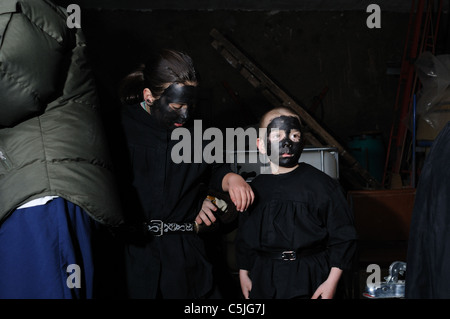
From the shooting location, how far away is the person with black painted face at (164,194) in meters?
1.54

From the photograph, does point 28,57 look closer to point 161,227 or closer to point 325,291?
point 161,227

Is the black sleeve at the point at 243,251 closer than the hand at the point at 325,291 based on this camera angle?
No

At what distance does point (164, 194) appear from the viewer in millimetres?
1585

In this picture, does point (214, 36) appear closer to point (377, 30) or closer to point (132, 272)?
point (377, 30)

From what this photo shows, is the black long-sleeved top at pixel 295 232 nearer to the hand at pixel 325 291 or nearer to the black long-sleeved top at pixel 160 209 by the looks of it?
the hand at pixel 325 291

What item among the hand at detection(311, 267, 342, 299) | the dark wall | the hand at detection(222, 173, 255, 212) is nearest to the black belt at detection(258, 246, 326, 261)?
the hand at detection(311, 267, 342, 299)

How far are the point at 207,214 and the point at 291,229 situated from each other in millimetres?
427

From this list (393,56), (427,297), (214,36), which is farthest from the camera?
(393,56)

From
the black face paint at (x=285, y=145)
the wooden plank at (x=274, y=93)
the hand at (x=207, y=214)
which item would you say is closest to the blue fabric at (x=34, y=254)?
the hand at (x=207, y=214)

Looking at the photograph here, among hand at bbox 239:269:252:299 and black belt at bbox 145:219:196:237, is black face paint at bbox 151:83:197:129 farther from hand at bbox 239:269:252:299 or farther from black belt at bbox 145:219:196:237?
hand at bbox 239:269:252:299

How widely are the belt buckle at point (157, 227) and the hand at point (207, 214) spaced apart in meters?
0.14
